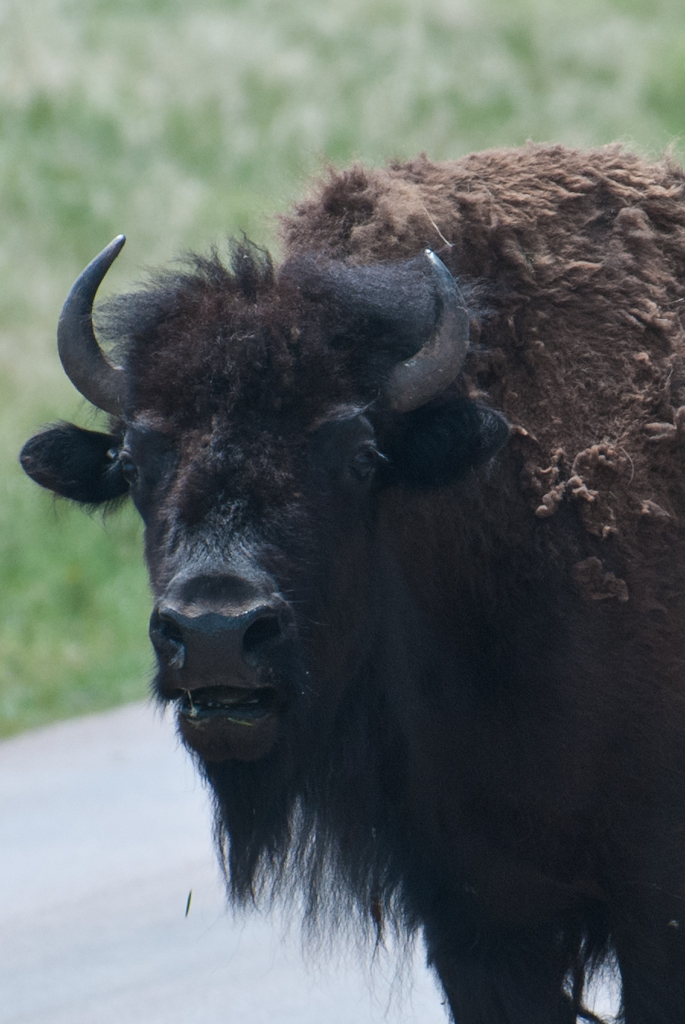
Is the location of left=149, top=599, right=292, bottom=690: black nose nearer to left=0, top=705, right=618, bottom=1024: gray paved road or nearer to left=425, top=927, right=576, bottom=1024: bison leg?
left=425, top=927, right=576, bottom=1024: bison leg

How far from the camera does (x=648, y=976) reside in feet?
13.9

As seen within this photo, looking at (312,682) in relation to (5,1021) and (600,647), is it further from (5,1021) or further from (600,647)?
(5,1021)

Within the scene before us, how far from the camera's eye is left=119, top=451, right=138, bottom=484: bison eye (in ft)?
14.1

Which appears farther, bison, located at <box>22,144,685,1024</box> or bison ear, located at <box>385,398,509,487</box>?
bison ear, located at <box>385,398,509,487</box>

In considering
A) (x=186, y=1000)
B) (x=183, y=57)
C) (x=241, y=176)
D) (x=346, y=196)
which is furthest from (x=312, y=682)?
(x=183, y=57)

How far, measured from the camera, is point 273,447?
13.0 feet

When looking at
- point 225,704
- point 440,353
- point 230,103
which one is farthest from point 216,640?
point 230,103

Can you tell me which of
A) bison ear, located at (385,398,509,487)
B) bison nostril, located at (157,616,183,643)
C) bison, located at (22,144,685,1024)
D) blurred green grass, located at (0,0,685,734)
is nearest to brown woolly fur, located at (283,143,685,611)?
bison, located at (22,144,685,1024)

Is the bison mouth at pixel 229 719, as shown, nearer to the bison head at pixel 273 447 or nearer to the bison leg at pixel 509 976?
the bison head at pixel 273 447

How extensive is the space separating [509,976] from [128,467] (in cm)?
200

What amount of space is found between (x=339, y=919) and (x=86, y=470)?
1.79 metres

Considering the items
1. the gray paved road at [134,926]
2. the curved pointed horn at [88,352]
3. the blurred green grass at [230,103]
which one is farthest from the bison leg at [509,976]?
the blurred green grass at [230,103]

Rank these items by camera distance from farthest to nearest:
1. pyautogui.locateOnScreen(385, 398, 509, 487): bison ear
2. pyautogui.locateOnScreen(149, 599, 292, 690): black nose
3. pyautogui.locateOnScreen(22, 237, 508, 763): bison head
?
pyautogui.locateOnScreen(385, 398, 509, 487): bison ear, pyautogui.locateOnScreen(22, 237, 508, 763): bison head, pyautogui.locateOnScreen(149, 599, 292, 690): black nose

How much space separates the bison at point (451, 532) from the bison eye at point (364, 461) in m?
0.02
